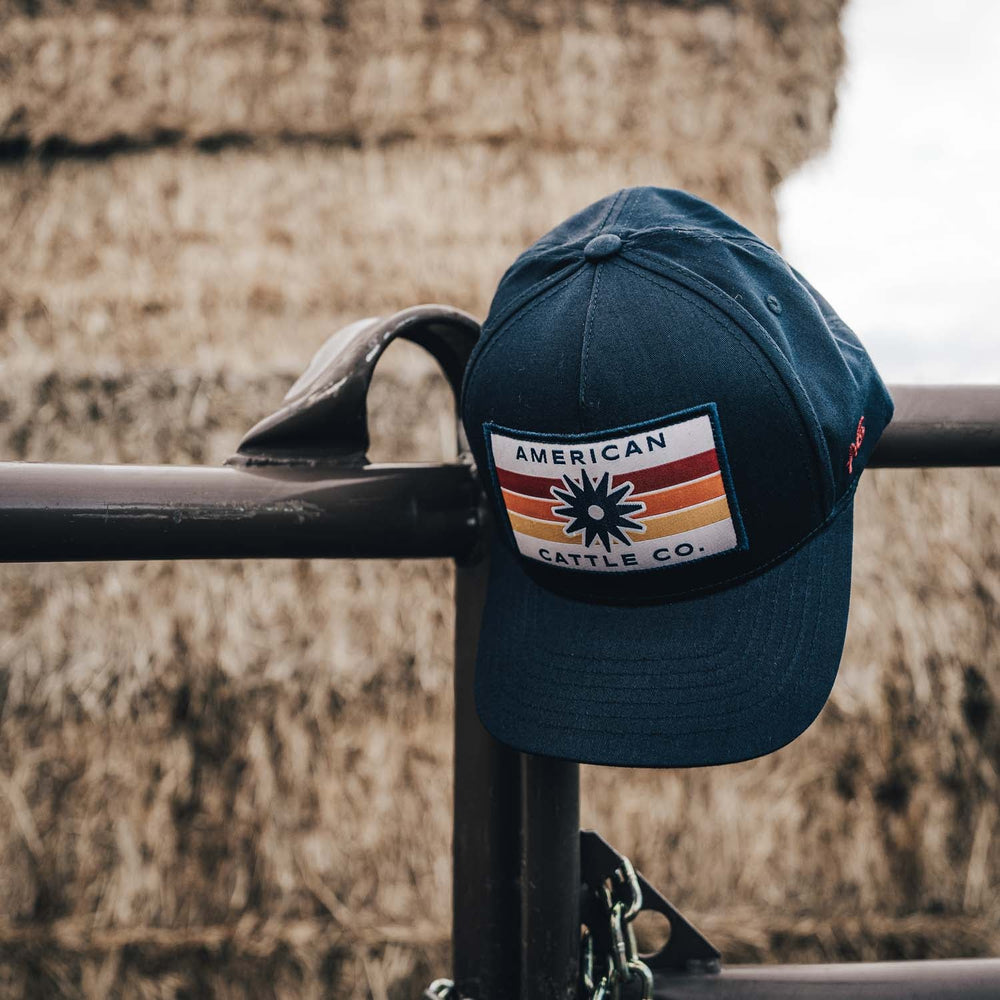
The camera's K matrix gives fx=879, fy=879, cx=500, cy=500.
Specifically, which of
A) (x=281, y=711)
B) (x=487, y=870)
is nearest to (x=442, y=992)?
(x=487, y=870)

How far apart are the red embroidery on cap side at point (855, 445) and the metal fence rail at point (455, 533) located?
26mm

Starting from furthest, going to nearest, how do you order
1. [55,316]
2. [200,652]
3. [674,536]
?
[55,316] < [200,652] < [674,536]

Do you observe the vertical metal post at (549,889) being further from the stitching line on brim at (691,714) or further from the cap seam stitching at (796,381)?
the cap seam stitching at (796,381)

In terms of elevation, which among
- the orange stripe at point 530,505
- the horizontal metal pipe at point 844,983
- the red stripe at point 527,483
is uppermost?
the red stripe at point 527,483

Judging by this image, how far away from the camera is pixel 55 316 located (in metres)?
1.37

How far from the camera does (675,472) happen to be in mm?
398

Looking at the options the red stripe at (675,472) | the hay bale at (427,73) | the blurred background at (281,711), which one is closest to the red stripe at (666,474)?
the red stripe at (675,472)

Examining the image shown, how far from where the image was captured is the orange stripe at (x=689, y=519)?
40cm

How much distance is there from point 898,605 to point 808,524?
83 centimetres

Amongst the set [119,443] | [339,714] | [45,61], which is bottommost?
[339,714]

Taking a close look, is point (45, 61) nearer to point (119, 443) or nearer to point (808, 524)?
point (119, 443)

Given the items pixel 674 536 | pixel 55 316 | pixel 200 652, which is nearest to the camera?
pixel 674 536

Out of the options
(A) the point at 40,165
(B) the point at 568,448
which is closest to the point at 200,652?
(B) the point at 568,448

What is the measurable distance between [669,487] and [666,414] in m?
0.03
